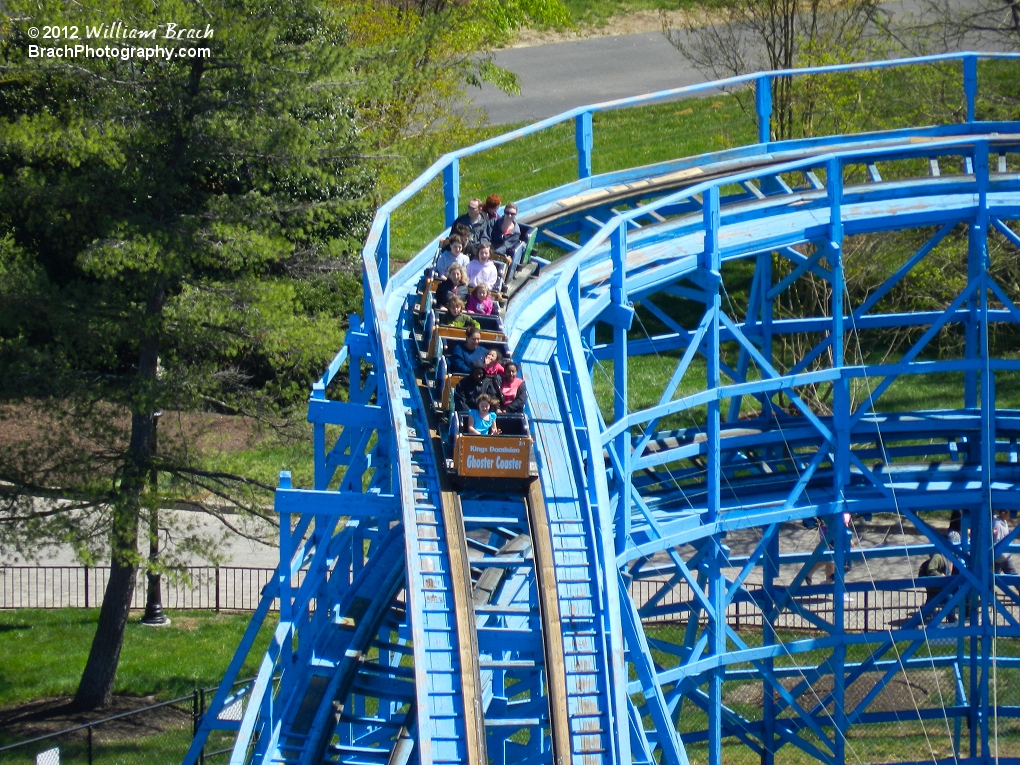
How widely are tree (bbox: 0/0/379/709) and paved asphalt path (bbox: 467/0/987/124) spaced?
25.5 metres

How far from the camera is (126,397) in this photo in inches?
861

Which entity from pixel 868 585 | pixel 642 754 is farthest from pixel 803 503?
pixel 642 754

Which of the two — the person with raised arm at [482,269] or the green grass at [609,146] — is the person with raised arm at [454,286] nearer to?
the person with raised arm at [482,269]

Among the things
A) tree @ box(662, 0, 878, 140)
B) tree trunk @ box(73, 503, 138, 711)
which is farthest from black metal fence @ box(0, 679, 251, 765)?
tree @ box(662, 0, 878, 140)

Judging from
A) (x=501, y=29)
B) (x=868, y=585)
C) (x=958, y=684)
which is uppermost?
(x=501, y=29)

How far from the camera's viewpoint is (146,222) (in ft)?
70.7

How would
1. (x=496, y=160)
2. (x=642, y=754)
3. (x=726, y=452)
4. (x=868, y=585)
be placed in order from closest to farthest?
1. (x=642, y=754)
2. (x=868, y=585)
3. (x=726, y=452)
4. (x=496, y=160)

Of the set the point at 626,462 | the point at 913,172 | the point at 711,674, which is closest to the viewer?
the point at 626,462

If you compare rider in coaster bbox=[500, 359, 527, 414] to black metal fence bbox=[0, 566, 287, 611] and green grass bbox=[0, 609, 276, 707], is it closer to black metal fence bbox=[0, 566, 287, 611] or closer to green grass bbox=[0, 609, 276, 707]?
green grass bbox=[0, 609, 276, 707]

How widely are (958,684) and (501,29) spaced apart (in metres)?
23.7

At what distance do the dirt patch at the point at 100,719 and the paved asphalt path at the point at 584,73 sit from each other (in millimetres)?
27590

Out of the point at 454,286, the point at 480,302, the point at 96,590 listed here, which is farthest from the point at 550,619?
the point at 96,590

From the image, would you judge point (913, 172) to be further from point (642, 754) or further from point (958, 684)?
point (642, 754)

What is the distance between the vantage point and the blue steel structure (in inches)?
514
